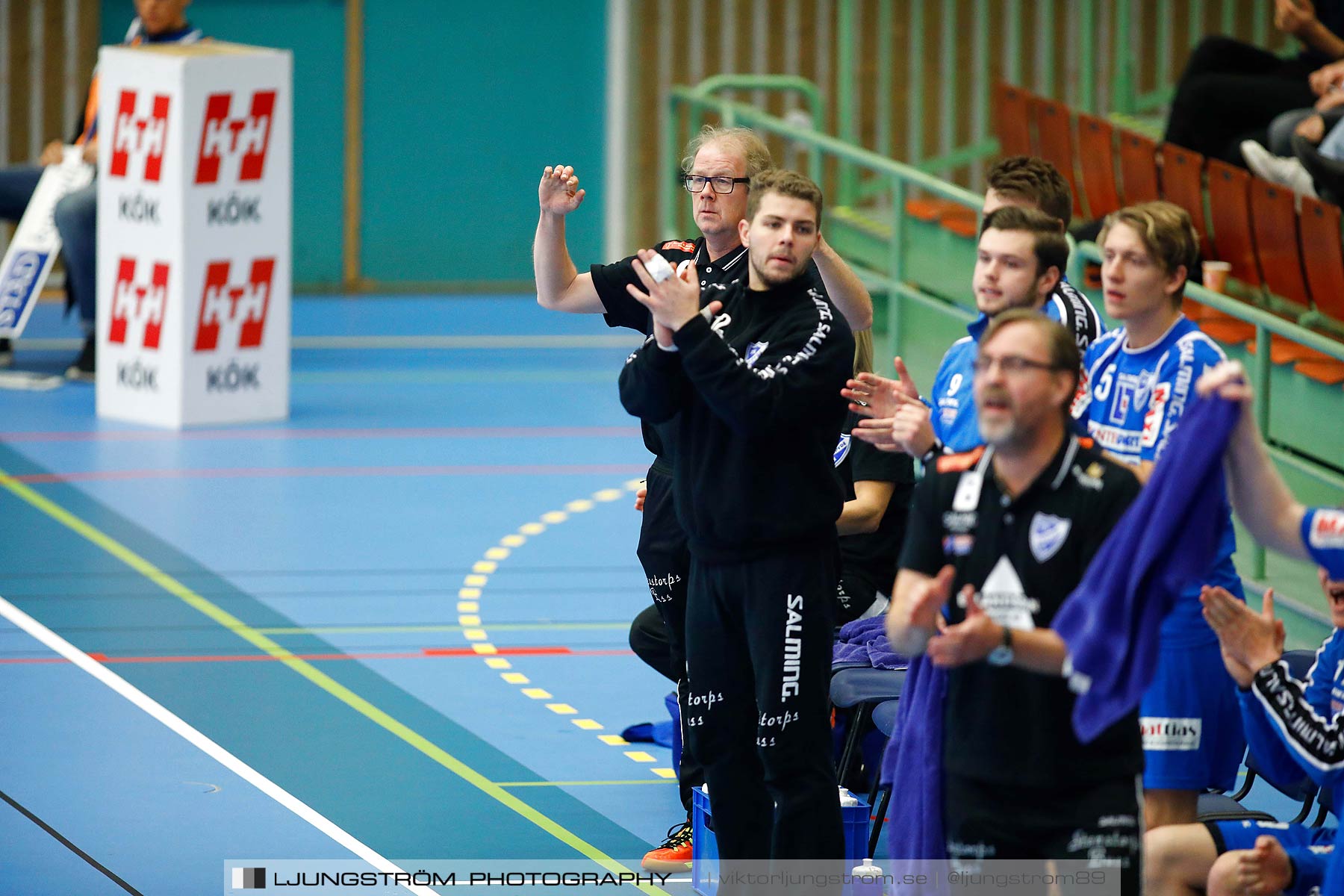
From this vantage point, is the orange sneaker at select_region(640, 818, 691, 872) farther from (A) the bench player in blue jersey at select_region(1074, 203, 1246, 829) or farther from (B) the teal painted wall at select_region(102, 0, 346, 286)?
(B) the teal painted wall at select_region(102, 0, 346, 286)

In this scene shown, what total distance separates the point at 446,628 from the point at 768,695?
373 centimetres

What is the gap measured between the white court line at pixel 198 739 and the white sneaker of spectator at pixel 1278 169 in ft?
20.1

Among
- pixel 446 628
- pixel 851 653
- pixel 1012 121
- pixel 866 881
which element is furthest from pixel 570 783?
pixel 1012 121

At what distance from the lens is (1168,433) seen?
4664mm

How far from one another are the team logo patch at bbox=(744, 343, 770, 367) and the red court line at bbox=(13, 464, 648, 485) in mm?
6536

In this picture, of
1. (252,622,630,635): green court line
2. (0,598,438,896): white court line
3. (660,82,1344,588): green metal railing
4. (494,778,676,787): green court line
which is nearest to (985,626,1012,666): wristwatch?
(0,598,438,896): white court line

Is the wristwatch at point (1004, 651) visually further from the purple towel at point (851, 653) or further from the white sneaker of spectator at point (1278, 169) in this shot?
the white sneaker of spectator at point (1278, 169)

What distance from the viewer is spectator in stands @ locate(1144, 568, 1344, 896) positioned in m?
4.47

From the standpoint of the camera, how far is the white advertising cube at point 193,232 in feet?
38.3

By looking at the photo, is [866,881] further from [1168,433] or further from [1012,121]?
[1012,121]

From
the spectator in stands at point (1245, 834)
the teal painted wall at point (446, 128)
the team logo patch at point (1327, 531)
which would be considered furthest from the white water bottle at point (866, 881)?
the teal painted wall at point (446, 128)

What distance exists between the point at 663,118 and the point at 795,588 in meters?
13.4

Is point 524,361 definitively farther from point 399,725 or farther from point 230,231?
point 399,725

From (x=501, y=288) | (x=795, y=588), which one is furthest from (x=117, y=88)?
(x=795, y=588)
